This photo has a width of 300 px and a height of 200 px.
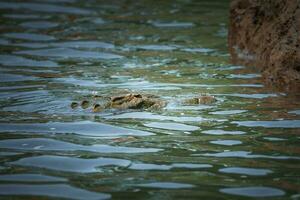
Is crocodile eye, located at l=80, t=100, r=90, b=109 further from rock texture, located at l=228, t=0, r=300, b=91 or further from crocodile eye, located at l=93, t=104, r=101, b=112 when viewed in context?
rock texture, located at l=228, t=0, r=300, b=91

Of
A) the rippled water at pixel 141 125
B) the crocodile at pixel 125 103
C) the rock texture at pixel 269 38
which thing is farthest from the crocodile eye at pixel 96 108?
the rock texture at pixel 269 38

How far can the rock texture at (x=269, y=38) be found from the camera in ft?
25.4

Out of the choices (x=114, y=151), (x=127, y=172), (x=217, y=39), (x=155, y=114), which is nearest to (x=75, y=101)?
(x=155, y=114)

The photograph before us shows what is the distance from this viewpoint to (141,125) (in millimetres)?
5961

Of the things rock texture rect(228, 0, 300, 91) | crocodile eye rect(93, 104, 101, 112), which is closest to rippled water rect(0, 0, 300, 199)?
crocodile eye rect(93, 104, 101, 112)

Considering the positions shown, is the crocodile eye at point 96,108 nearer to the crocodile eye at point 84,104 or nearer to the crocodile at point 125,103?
the crocodile at point 125,103

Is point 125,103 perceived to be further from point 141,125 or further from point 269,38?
point 269,38

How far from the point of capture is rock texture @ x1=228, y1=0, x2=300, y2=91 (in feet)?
25.4

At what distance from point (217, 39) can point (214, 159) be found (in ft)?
22.8

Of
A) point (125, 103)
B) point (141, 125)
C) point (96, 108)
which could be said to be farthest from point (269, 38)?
point (141, 125)

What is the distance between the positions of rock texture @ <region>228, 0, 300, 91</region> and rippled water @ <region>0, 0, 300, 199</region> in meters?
0.32

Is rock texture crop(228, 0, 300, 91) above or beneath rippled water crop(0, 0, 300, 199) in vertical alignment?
above

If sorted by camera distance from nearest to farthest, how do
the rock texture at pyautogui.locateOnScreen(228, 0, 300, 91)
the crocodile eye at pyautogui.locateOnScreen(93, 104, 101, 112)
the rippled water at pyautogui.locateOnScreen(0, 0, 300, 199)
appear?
the rippled water at pyautogui.locateOnScreen(0, 0, 300, 199), the crocodile eye at pyautogui.locateOnScreen(93, 104, 101, 112), the rock texture at pyautogui.locateOnScreen(228, 0, 300, 91)

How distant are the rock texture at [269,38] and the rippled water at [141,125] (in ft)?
1.06
